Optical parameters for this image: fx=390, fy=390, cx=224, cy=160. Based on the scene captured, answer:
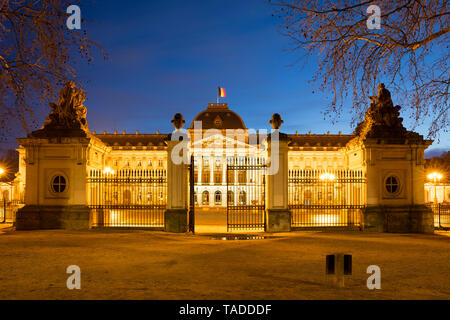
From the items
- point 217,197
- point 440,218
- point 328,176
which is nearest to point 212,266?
point 328,176

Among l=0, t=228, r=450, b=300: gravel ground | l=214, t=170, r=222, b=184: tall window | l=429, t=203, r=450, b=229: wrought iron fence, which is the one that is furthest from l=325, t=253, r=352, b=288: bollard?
l=214, t=170, r=222, b=184: tall window

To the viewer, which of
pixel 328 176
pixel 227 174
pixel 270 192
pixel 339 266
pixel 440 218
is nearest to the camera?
pixel 339 266

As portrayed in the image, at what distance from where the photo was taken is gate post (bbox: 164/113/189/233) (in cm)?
1379

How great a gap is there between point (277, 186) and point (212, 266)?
6644 millimetres

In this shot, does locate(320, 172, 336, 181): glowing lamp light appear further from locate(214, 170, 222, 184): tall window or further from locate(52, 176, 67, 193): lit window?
locate(214, 170, 222, 184): tall window

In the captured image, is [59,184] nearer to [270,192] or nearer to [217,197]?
[270,192]

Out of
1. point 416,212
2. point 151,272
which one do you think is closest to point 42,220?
point 151,272

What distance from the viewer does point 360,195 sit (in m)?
15.0

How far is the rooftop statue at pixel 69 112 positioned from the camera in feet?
47.0

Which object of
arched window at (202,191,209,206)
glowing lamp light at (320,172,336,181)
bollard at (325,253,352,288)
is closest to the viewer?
bollard at (325,253,352,288)

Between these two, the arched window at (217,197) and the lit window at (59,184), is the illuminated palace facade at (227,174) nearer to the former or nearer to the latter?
the lit window at (59,184)

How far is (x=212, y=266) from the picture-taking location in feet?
25.1

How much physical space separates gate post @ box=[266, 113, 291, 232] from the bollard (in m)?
7.74

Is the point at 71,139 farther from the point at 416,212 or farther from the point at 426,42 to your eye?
the point at 416,212
